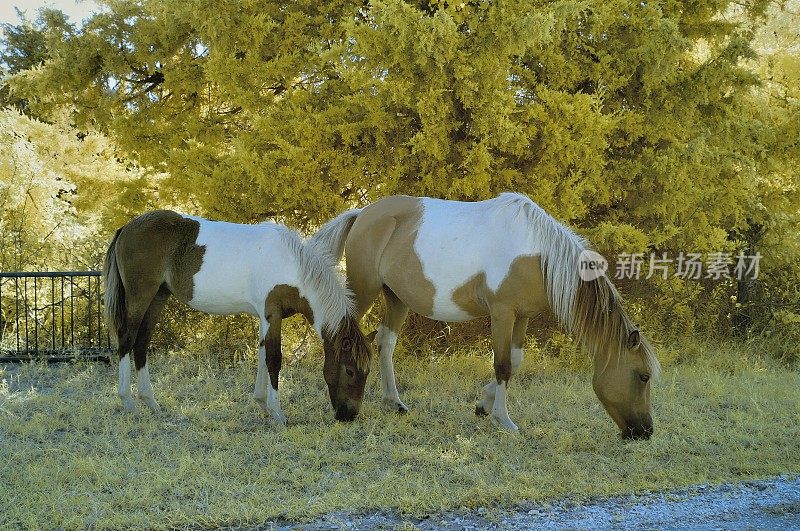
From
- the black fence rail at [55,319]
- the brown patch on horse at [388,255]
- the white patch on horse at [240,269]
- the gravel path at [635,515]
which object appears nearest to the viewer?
the gravel path at [635,515]

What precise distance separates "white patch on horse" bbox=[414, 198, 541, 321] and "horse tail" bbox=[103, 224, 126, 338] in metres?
2.41

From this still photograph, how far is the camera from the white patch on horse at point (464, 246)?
15.6ft

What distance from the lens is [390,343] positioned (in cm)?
551

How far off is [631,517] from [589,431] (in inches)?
56.5

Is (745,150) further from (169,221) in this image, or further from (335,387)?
(169,221)

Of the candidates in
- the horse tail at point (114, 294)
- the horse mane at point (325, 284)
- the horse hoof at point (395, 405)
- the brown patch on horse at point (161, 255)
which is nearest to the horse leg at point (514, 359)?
the horse hoof at point (395, 405)

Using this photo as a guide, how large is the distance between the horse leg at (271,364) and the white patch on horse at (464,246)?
3.95ft

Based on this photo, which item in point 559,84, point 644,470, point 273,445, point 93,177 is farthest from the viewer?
point 93,177

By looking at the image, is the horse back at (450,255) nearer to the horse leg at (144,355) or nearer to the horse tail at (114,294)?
the horse leg at (144,355)

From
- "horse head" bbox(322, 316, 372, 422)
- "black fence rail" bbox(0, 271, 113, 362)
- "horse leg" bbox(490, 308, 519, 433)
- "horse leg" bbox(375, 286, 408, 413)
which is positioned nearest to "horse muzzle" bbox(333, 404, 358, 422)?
"horse head" bbox(322, 316, 372, 422)

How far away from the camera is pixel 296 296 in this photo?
495 centimetres

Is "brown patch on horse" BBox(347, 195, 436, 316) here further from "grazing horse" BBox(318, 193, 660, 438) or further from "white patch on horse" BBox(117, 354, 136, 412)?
"white patch on horse" BBox(117, 354, 136, 412)

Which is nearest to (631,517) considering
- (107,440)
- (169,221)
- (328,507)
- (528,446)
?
(528,446)

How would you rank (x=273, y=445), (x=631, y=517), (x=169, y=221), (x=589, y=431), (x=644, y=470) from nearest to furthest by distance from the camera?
(x=631, y=517)
(x=644, y=470)
(x=273, y=445)
(x=589, y=431)
(x=169, y=221)
